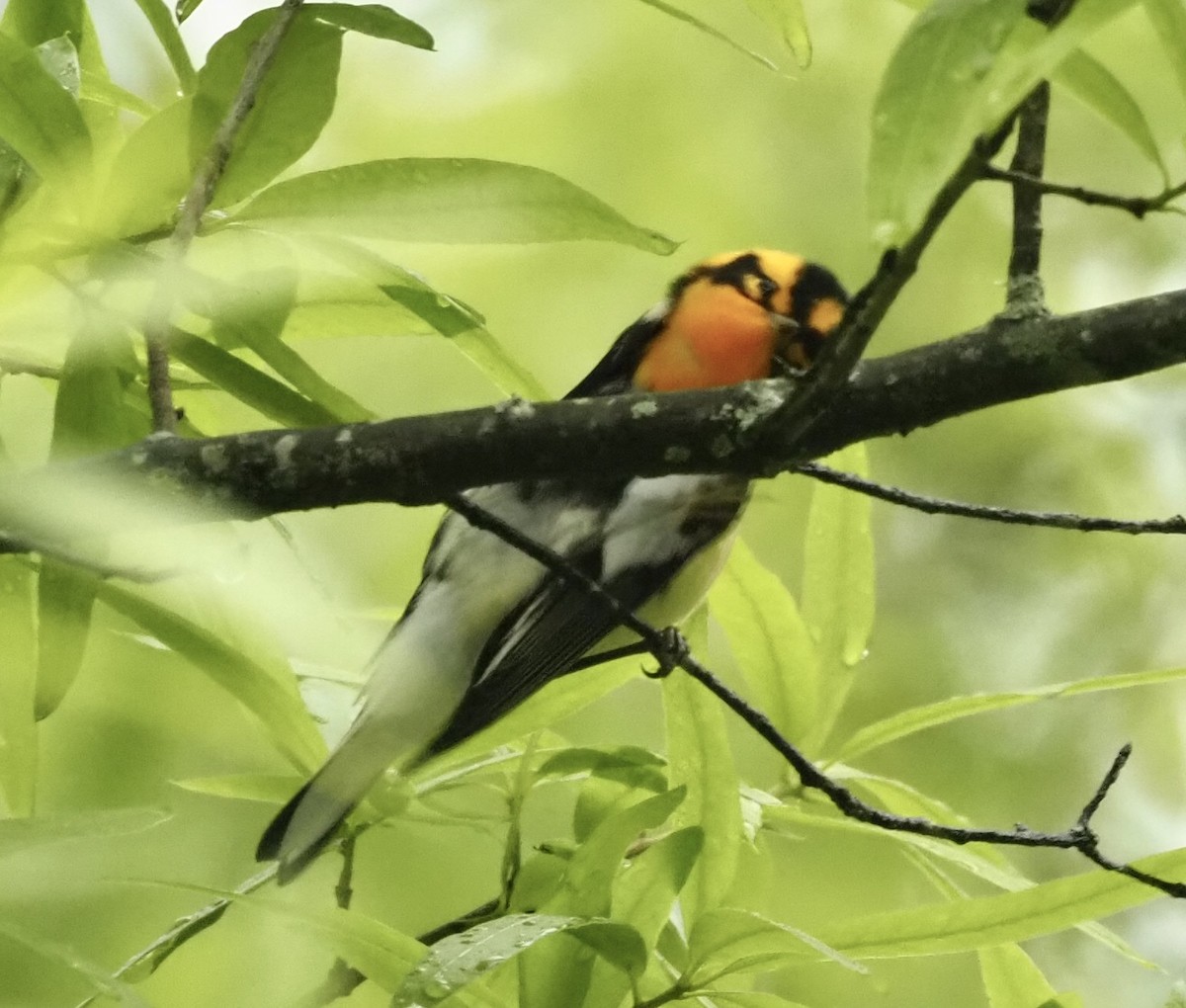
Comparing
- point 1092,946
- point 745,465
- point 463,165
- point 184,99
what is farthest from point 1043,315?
point 1092,946

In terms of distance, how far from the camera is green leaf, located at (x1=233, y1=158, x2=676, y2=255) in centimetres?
69

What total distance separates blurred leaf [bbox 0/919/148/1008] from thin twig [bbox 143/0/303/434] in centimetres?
21

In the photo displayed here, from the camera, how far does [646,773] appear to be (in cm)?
79

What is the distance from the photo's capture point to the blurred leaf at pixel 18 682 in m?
0.72

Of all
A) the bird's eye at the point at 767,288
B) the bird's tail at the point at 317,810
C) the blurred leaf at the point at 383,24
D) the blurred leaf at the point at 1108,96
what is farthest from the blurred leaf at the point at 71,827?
the bird's eye at the point at 767,288

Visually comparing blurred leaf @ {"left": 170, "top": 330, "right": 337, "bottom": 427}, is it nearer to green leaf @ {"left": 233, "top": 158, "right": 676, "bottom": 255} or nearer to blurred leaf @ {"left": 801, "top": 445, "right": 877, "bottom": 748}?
green leaf @ {"left": 233, "top": 158, "right": 676, "bottom": 255}

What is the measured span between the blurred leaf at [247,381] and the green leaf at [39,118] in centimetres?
9

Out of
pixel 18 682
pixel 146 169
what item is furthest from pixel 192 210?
pixel 18 682

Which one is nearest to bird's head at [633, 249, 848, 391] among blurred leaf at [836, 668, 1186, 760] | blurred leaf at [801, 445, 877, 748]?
blurred leaf at [801, 445, 877, 748]

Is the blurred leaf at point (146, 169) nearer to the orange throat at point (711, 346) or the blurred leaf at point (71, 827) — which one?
the blurred leaf at point (71, 827)

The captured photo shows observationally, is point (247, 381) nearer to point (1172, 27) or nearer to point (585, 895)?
point (585, 895)

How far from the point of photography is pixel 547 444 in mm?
598

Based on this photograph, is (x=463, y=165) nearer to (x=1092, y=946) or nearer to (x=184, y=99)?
(x=184, y=99)

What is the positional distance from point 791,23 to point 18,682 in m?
0.53
